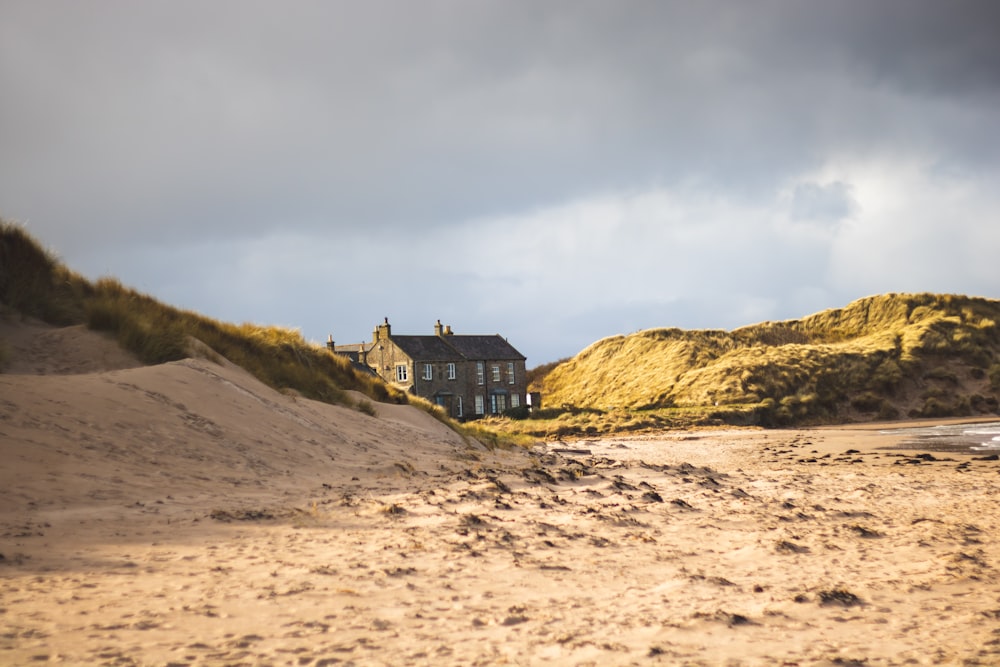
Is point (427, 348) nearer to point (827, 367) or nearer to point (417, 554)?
point (827, 367)

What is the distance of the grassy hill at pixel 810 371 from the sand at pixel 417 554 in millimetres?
26851

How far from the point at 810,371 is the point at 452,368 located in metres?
23.7

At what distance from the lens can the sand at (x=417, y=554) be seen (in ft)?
13.0

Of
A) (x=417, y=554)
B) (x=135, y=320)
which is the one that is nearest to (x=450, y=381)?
(x=135, y=320)

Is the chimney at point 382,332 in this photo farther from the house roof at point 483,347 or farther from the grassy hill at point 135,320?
the grassy hill at point 135,320

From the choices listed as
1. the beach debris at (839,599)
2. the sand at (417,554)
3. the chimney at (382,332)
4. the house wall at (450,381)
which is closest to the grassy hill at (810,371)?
the house wall at (450,381)

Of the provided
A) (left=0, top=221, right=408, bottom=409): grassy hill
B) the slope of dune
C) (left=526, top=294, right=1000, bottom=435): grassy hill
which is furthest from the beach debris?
the slope of dune

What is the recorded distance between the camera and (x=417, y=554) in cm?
577

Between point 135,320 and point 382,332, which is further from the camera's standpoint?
point 382,332

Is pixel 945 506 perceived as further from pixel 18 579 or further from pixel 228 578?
pixel 18 579

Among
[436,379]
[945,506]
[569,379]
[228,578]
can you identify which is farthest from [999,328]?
[228,578]

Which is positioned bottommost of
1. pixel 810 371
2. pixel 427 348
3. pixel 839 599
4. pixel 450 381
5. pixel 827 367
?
pixel 839 599

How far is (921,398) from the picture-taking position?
4300 centimetres

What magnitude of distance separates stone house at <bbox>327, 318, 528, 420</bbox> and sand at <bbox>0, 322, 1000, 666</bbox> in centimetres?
3998
